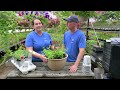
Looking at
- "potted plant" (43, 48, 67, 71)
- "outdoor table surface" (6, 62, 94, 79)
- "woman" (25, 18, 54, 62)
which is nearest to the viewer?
"outdoor table surface" (6, 62, 94, 79)

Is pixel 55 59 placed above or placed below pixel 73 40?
below


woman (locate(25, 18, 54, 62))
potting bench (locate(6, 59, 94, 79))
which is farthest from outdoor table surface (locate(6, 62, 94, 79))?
woman (locate(25, 18, 54, 62))

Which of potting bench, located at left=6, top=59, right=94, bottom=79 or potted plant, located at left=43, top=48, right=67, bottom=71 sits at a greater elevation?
potted plant, located at left=43, top=48, right=67, bottom=71

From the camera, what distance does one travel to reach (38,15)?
4.00 meters

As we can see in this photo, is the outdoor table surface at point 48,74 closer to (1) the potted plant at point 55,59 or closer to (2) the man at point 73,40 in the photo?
(1) the potted plant at point 55,59

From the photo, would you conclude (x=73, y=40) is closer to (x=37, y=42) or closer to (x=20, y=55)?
(x=37, y=42)

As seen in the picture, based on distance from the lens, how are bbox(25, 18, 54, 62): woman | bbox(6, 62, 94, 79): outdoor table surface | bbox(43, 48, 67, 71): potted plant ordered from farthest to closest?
1. bbox(25, 18, 54, 62): woman
2. bbox(43, 48, 67, 71): potted plant
3. bbox(6, 62, 94, 79): outdoor table surface

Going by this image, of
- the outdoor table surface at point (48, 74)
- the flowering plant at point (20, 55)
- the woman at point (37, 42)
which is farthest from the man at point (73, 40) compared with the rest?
the flowering plant at point (20, 55)

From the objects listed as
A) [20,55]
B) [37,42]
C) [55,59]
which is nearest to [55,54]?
[55,59]

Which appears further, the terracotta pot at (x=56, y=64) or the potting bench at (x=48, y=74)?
the terracotta pot at (x=56, y=64)

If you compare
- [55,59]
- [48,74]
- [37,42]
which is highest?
[37,42]

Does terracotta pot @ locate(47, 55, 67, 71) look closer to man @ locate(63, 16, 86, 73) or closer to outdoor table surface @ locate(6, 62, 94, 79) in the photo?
outdoor table surface @ locate(6, 62, 94, 79)

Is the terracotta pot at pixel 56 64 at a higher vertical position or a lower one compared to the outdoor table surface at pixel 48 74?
higher
